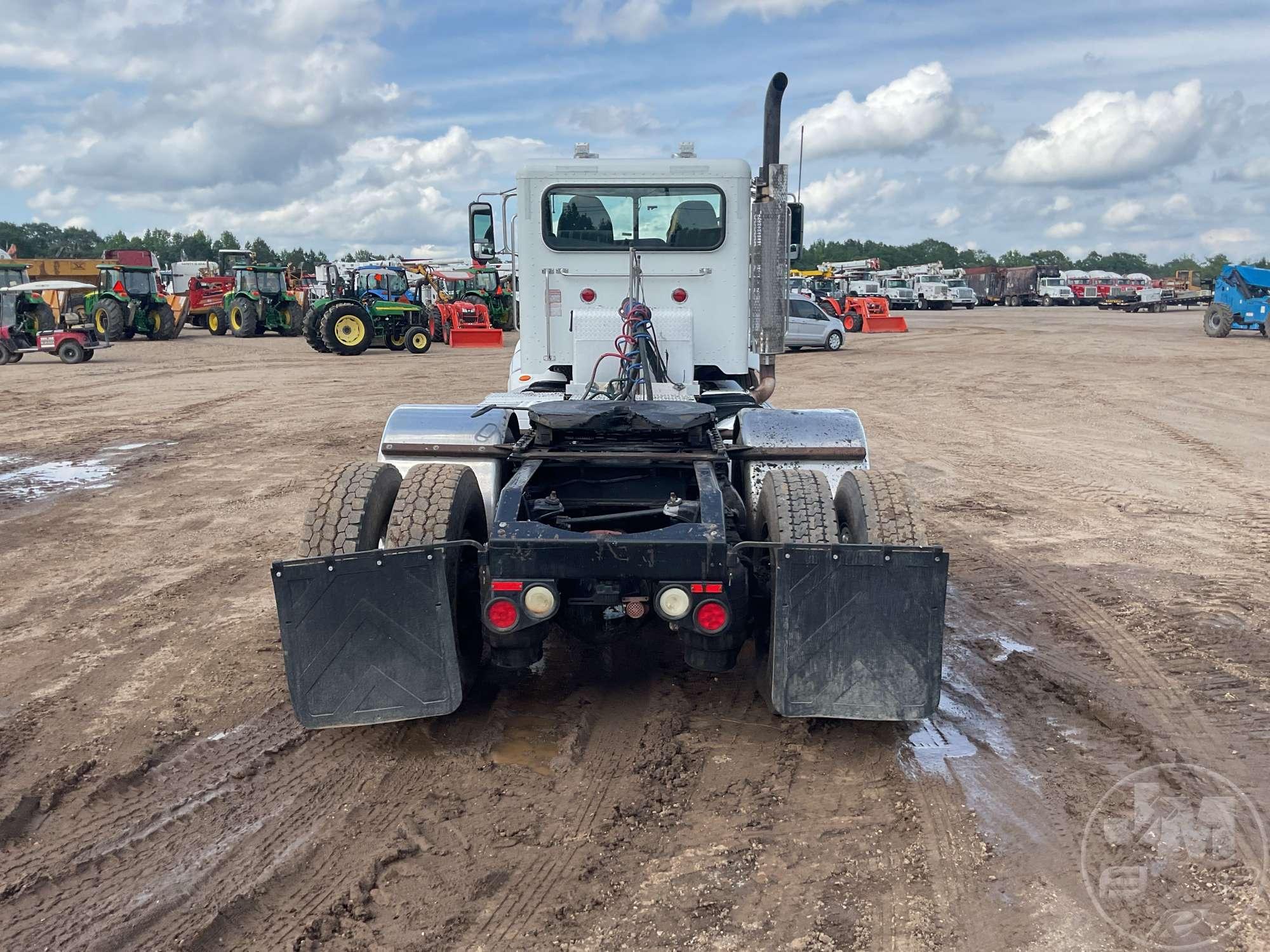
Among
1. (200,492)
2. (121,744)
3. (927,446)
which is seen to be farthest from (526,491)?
(927,446)

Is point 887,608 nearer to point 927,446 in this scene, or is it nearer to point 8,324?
point 927,446

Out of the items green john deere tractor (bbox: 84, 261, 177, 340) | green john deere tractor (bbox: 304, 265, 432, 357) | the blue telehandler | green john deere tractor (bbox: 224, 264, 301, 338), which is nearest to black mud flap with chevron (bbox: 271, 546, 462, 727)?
green john deere tractor (bbox: 304, 265, 432, 357)

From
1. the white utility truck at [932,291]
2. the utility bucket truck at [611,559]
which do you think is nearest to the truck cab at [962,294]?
the white utility truck at [932,291]

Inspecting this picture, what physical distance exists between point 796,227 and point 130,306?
26175 millimetres

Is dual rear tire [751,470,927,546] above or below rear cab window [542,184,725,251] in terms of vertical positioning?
below

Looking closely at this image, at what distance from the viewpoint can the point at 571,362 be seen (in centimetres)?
694

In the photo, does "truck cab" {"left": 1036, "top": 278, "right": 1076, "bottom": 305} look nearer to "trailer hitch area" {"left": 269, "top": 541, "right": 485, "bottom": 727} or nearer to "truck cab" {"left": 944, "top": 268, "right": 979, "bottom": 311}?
"truck cab" {"left": 944, "top": 268, "right": 979, "bottom": 311}

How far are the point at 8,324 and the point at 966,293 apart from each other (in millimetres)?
43336

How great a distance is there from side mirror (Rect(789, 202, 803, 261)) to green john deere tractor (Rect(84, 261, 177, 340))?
25.1m

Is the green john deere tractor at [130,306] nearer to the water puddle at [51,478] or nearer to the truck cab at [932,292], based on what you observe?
the water puddle at [51,478]

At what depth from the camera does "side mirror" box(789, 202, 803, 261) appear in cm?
716

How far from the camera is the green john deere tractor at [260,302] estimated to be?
2947 centimetres

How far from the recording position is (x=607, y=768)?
399cm

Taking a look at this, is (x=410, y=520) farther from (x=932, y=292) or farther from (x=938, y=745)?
(x=932, y=292)
